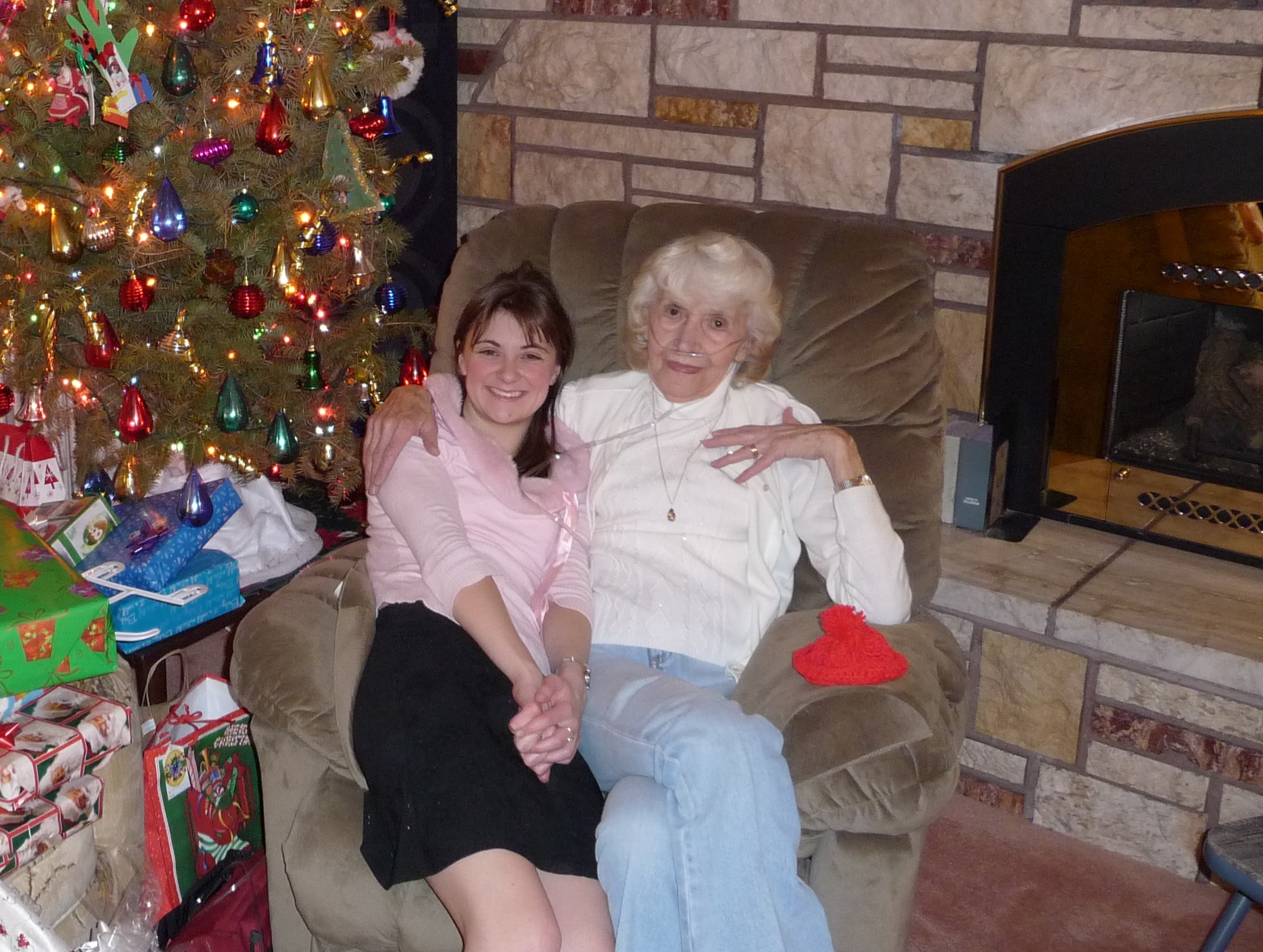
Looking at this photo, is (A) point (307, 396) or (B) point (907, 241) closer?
(B) point (907, 241)

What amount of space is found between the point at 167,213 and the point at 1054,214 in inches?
65.3

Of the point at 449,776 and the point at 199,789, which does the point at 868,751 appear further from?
the point at 199,789

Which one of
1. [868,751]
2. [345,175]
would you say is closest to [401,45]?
[345,175]

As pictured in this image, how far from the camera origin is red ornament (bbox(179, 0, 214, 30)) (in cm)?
204

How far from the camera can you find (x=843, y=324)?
2.03m

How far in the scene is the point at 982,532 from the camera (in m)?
2.57

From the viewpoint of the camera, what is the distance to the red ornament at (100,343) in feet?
7.11

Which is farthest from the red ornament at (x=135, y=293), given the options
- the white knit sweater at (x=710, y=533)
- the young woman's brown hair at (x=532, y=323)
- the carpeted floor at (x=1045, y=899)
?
the carpeted floor at (x=1045, y=899)

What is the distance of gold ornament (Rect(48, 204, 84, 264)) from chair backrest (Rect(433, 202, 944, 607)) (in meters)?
0.63

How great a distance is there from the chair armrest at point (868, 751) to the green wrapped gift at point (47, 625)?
1.00m

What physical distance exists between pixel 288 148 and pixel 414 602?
3.48 ft

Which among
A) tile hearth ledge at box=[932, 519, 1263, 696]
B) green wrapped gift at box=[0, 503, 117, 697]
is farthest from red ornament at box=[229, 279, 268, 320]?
tile hearth ledge at box=[932, 519, 1263, 696]

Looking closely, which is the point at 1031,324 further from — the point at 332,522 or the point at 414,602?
the point at 332,522

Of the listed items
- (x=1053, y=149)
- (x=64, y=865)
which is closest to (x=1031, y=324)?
(x=1053, y=149)
